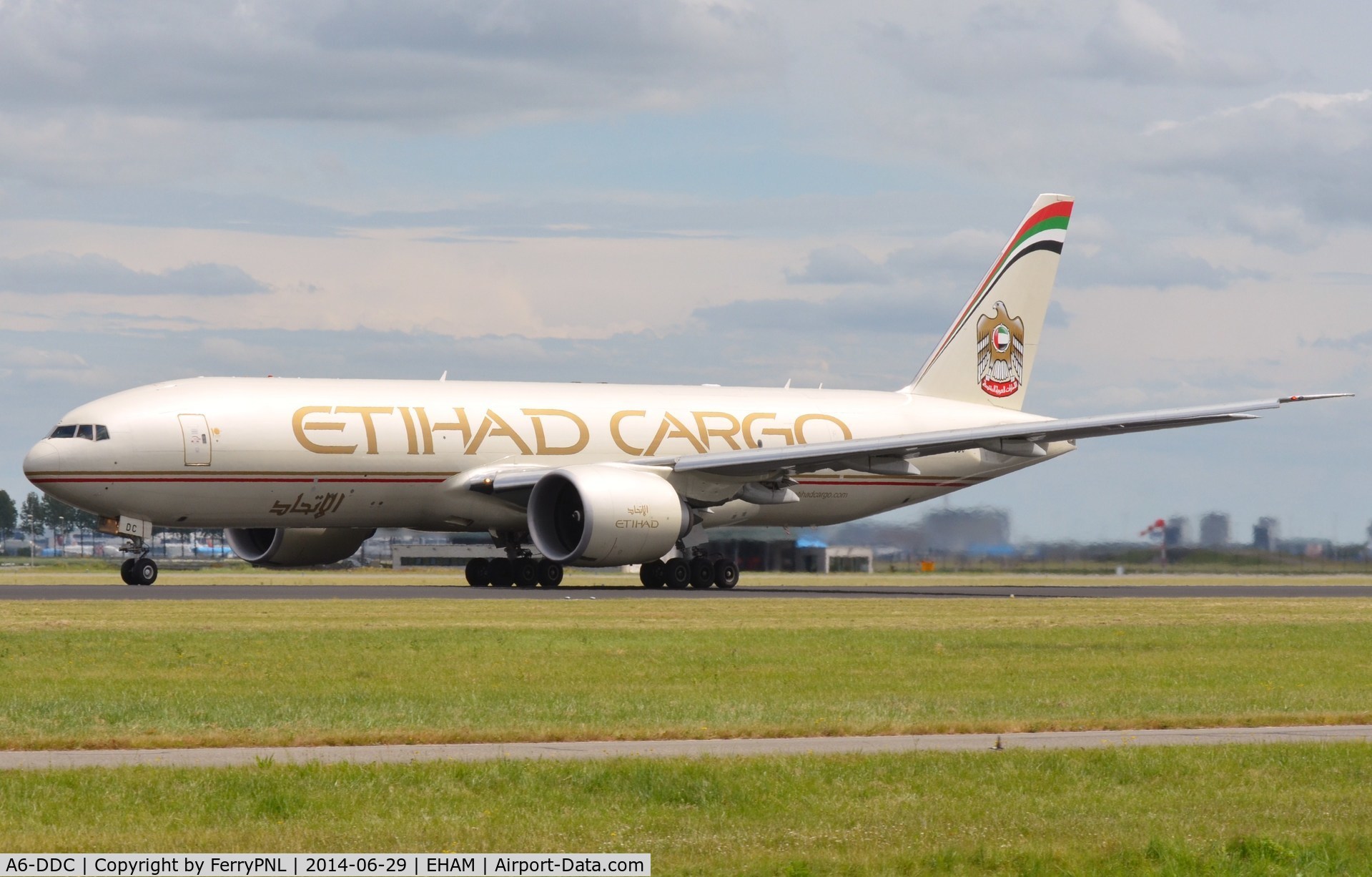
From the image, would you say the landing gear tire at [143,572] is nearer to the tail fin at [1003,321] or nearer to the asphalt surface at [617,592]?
the asphalt surface at [617,592]

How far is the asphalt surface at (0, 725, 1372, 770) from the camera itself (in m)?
12.7

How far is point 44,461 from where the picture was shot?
3712 cm

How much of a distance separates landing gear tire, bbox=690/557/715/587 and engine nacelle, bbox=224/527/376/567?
26.7 ft

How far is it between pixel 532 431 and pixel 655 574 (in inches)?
178

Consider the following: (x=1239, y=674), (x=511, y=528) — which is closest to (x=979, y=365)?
(x=511, y=528)

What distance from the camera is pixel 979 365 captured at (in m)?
49.8

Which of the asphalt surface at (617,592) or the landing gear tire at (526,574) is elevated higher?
the landing gear tire at (526,574)

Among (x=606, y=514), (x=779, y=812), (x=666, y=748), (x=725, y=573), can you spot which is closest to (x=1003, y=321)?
(x=725, y=573)

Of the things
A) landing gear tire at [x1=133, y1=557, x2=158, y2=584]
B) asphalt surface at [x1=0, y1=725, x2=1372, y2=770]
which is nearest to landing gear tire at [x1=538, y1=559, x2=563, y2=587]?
landing gear tire at [x1=133, y1=557, x2=158, y2=584]

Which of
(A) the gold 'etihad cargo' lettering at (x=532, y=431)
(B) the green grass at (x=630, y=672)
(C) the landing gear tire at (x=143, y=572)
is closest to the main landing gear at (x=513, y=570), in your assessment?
(A) the gold 'etihad cargo' lettering at (x=532, y=431)

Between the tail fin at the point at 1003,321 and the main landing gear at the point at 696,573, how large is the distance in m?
9.63

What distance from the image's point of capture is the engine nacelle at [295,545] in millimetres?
44375

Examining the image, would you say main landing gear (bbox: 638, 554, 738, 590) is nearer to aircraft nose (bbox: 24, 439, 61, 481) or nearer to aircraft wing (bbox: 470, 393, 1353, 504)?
aircraft wing (bbox: 470, 393, 1353, 504)

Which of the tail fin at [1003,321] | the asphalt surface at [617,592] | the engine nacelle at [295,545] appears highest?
the tail fin at [1003,321]
